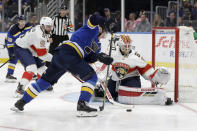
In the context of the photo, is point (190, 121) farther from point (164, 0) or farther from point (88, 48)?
point (164, 0)

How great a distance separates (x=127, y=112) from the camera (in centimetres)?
343

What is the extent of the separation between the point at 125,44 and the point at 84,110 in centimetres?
92

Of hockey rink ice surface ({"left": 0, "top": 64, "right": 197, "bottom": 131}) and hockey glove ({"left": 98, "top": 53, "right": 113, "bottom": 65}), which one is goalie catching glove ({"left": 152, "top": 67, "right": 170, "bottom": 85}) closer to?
hockey rink ice surface ({"left": 0, "top": 64, "right": 197, "bottom": 131})

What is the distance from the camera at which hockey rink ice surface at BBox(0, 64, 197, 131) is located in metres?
2.88

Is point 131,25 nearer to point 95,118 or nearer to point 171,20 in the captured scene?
point 171,20

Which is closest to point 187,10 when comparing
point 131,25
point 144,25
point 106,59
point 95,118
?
point 144,25

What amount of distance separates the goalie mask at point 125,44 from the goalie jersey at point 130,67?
0.04 meters

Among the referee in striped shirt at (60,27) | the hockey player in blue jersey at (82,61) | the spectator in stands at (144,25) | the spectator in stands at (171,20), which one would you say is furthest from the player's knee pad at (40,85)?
the spectator in stands at (144,25)

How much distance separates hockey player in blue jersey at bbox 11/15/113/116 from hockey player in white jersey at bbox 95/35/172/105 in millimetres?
543

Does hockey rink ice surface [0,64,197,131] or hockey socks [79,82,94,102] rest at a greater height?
hockey socks [79,82,94,102]

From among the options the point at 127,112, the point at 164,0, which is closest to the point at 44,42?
the point at 127,112

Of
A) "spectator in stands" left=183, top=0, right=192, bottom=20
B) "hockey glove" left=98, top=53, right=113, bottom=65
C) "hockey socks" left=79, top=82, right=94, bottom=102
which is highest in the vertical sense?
"spectator in stands" left=183, top=0, right=192, bottom=20

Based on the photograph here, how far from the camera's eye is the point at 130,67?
148 inches

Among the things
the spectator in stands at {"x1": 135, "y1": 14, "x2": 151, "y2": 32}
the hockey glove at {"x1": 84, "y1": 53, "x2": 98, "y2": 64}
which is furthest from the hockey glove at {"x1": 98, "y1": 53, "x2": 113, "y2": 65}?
the spectator in stands at {"x1": 135, "y1": 14, "x2": 151, "y2": 32}
